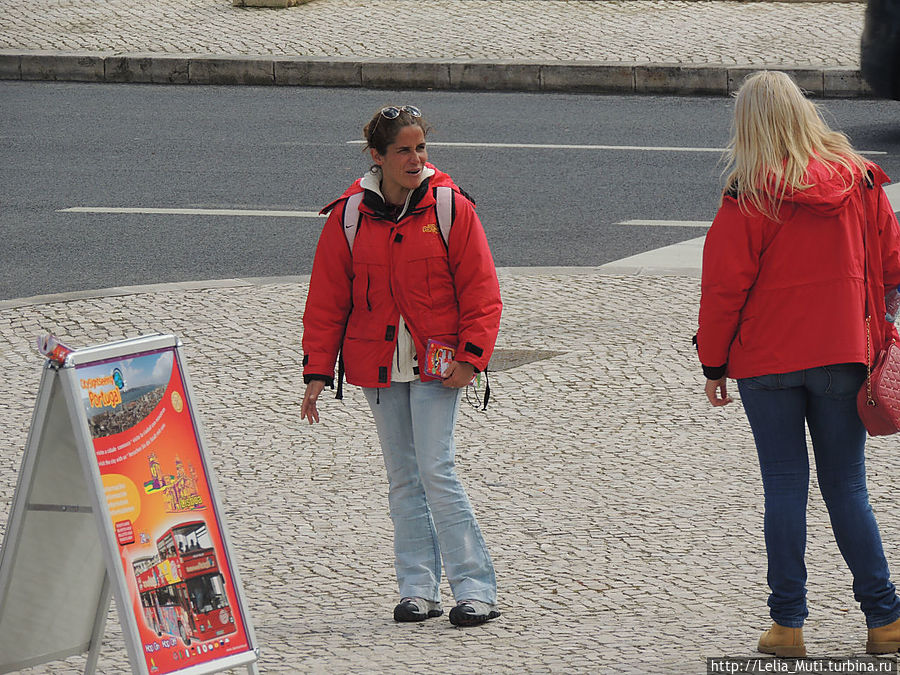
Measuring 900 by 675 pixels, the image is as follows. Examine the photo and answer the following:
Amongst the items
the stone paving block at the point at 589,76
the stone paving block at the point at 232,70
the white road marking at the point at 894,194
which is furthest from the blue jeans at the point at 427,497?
the stone paving block at the point at 232,70

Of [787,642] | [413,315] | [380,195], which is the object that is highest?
[380,195]

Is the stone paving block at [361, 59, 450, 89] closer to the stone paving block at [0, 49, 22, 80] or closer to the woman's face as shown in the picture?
the stone paving block at [0, 49, 22, 80]

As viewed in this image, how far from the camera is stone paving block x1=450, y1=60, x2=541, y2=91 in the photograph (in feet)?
53.2

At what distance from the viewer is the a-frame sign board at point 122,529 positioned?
3893 mm

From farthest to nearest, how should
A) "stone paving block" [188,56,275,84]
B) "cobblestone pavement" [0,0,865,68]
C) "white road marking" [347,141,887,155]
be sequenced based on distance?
1. "stone paving block" [188,56,275,84]
2. "cobblestone pavement" [0,0,865,68]
3. "white road marking" [347,141,887,155]

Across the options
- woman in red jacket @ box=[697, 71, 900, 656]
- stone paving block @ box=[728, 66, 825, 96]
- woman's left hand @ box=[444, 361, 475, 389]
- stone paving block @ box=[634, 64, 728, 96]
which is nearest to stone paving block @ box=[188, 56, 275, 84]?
stone paving block @ box=[634, 64, 728, 96]

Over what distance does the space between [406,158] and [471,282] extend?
1.37ft

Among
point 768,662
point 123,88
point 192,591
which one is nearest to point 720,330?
point 768,662

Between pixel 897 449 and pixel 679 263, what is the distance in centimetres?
351

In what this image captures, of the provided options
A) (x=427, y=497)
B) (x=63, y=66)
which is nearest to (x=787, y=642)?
(x=427, y=497)

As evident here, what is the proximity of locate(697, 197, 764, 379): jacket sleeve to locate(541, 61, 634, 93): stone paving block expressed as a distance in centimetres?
1208

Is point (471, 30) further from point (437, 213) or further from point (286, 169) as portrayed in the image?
point (437, 213)

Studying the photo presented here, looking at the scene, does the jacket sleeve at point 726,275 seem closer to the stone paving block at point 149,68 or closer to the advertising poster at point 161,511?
the advertising poster at point 161,511

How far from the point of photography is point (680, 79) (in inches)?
621
